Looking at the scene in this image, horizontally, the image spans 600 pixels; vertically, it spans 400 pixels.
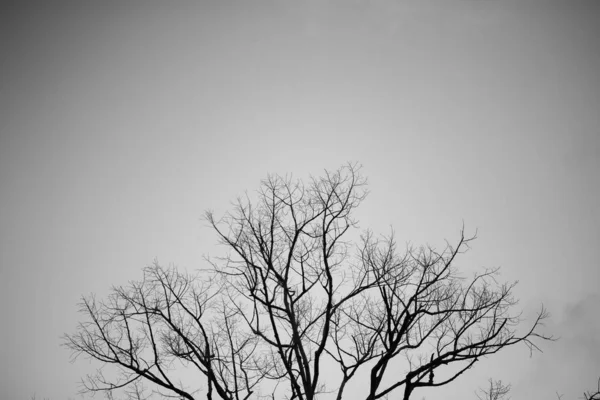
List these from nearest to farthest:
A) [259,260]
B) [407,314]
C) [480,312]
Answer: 1. [407,314]
2. [480,312]
3. [259,260]

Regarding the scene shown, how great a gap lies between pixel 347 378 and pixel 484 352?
3.72 m

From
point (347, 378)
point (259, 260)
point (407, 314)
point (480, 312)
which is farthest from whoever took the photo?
point (259, 260)

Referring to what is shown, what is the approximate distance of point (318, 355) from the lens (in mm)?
9211

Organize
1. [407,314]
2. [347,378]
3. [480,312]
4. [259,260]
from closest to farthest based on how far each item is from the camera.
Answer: [407,314] → [480,312] → [347,378] → [259,260]

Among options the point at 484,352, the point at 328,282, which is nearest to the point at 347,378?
the point at 328,282

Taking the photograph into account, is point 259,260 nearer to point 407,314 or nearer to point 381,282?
point 381,282

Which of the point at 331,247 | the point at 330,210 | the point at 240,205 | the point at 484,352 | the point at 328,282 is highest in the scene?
the point at 240,205

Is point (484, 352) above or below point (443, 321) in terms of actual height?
below

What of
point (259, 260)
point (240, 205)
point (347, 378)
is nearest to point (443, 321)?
point (347, 378)

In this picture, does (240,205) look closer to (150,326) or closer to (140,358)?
(150,326)

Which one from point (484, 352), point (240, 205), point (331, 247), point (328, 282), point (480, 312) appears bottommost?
point (484, 352)

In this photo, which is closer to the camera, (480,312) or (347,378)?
(480,312)

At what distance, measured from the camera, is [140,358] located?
9.91 metres

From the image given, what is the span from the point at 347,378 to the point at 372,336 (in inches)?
53.9
